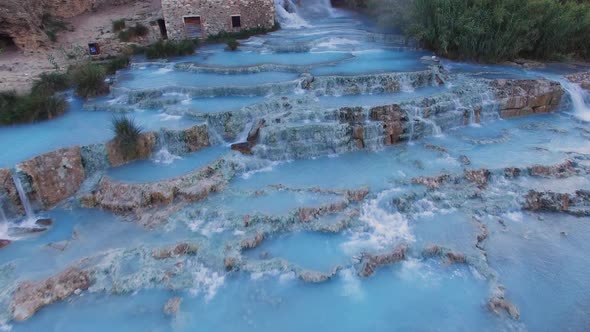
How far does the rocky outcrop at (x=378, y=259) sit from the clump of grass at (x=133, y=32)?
13873 millimetres

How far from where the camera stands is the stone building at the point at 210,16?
16359mm

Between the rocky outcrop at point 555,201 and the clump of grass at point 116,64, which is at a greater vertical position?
the clump of grass at point 116,64

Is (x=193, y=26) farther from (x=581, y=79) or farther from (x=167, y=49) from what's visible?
(x=581, y=79)

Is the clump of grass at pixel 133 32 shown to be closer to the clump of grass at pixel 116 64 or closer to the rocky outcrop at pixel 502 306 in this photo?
the clump of grass at pixel 116 64

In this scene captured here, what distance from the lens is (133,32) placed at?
51.8ft

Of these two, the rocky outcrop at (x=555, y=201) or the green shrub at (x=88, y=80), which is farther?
the green shrub at (x=88, y=80)

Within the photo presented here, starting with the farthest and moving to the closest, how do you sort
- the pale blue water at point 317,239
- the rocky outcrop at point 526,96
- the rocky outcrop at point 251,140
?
the rocky outcrop at point 526,96, the rocky outcrop at point 251,140, the pale blue water at point 317,239

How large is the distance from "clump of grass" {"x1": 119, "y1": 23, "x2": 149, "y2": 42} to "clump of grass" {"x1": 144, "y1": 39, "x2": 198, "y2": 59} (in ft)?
3.22

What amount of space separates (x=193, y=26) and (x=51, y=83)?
22.4 feet

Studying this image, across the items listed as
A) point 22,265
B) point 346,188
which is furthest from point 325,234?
point 22,265

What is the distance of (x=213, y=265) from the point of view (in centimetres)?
611

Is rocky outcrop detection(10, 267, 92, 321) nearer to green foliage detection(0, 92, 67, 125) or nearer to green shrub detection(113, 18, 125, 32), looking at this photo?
green foliage detection(0, 92, 67, 125)

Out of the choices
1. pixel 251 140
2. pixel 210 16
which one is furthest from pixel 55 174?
pixel 210 16

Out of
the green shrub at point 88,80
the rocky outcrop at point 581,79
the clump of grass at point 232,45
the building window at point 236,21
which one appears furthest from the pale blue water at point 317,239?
the building window at point 236,21
